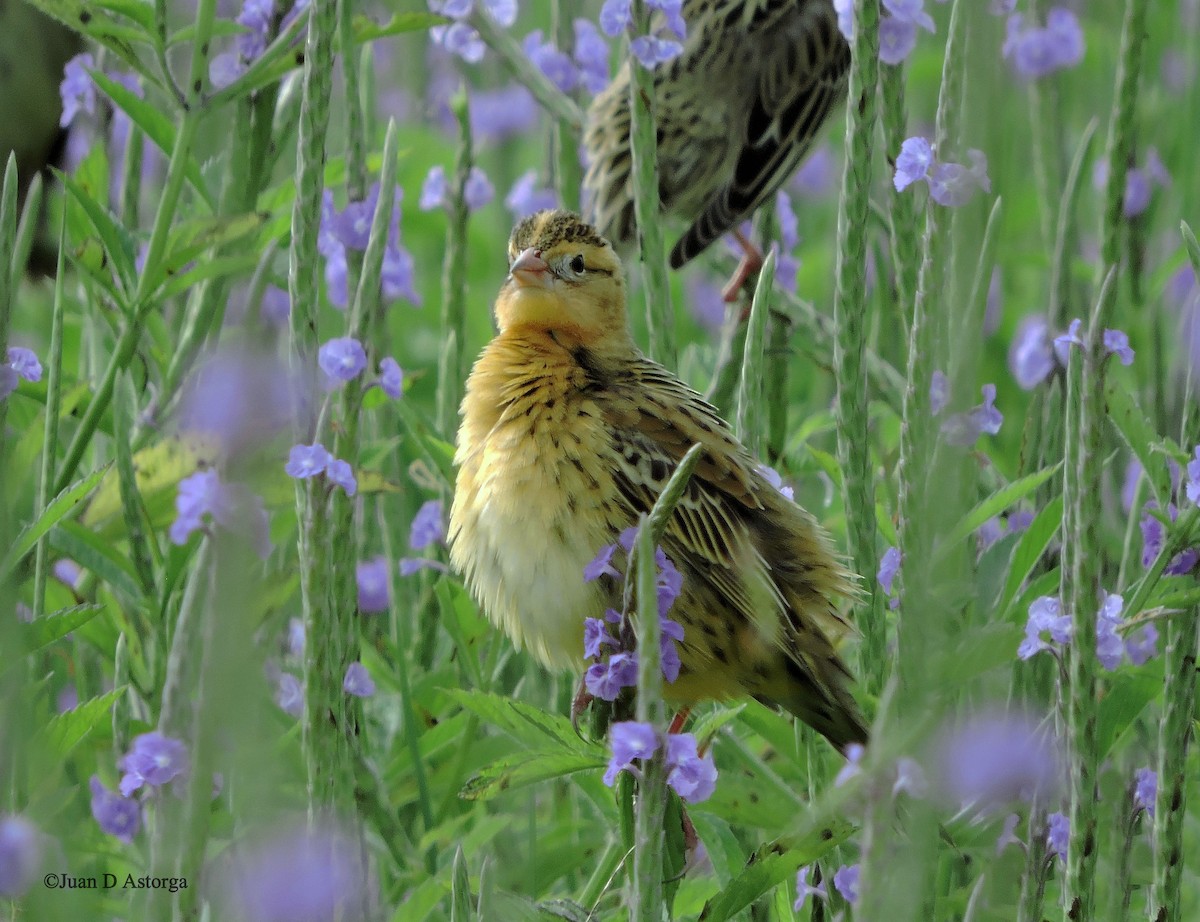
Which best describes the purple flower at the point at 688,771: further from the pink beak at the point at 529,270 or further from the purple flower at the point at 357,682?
the pink beak at the point at 529,270

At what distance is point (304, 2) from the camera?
239cm

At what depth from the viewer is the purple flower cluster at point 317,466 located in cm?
174

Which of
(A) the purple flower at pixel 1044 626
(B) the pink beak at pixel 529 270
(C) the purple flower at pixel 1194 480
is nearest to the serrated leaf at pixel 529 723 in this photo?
(A) the purple flower at pixel 1044 626

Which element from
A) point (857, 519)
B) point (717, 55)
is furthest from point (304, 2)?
point (717, 55)

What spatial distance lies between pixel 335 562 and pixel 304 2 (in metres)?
1.00

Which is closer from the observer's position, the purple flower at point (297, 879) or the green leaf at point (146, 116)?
the purple flower at point (297, 879)

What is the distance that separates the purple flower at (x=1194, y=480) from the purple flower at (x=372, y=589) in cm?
202

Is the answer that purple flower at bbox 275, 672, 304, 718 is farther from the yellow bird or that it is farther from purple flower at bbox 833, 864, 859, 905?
purple flower at bbox 833, 864, 859, 905

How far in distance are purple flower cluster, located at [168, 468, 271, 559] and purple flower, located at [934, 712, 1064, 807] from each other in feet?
1.71

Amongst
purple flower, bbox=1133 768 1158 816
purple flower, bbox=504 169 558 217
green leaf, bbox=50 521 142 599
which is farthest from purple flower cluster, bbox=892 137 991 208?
purple flower, bbox=504 169 558 217

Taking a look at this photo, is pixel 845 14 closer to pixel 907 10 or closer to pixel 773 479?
pixel 907 10

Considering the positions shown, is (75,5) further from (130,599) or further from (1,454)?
(130,599)

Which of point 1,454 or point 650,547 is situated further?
point 1,454

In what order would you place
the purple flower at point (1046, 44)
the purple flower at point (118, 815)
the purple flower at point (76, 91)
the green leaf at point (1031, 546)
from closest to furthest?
the green leaf at point (1031, 546) → the purple flower at point (118, 815) → the purple flower at point (76, 91) → the purple flower at point (1046, 44)
